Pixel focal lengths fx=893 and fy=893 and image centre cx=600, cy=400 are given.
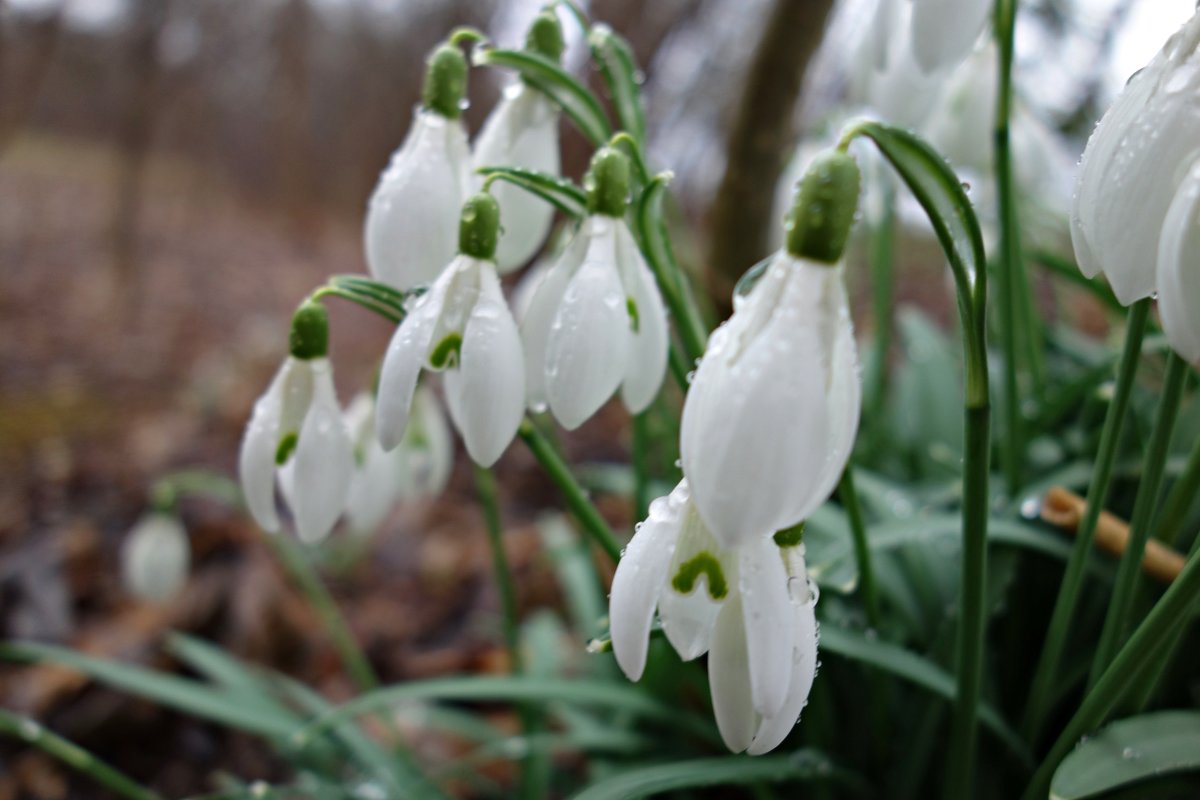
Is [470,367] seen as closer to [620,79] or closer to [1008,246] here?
[620,79]

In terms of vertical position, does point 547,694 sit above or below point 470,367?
below

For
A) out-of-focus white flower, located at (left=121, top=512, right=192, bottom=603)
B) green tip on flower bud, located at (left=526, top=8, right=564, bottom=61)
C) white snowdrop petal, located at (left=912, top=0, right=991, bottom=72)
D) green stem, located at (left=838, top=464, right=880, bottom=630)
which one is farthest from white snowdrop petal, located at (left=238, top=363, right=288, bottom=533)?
out-of-focus white flower, located at (left=121, top=512, right=192, bottom=603)

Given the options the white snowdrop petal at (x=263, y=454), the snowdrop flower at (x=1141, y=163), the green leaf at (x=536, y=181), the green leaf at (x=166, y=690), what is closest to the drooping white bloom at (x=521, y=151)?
the green leaf at (x=536, y=181)

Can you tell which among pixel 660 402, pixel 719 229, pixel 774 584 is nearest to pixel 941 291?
pixel 719 229

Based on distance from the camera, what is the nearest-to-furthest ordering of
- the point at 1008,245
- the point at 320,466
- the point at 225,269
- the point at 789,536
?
1. the point at 789,536
2. the point at 320,466
3. the point at 1008,245
4. the point at 225,269

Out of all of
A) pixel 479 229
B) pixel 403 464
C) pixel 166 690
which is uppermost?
pixel 479 229

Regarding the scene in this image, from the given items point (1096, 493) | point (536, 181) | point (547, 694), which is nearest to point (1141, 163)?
point (1096, 493)

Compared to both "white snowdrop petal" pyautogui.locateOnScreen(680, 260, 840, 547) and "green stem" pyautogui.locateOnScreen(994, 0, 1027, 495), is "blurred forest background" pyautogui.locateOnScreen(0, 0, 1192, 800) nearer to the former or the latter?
"green stem" pyautogui.locateOnScreen(994, 0, 1027, 495)
